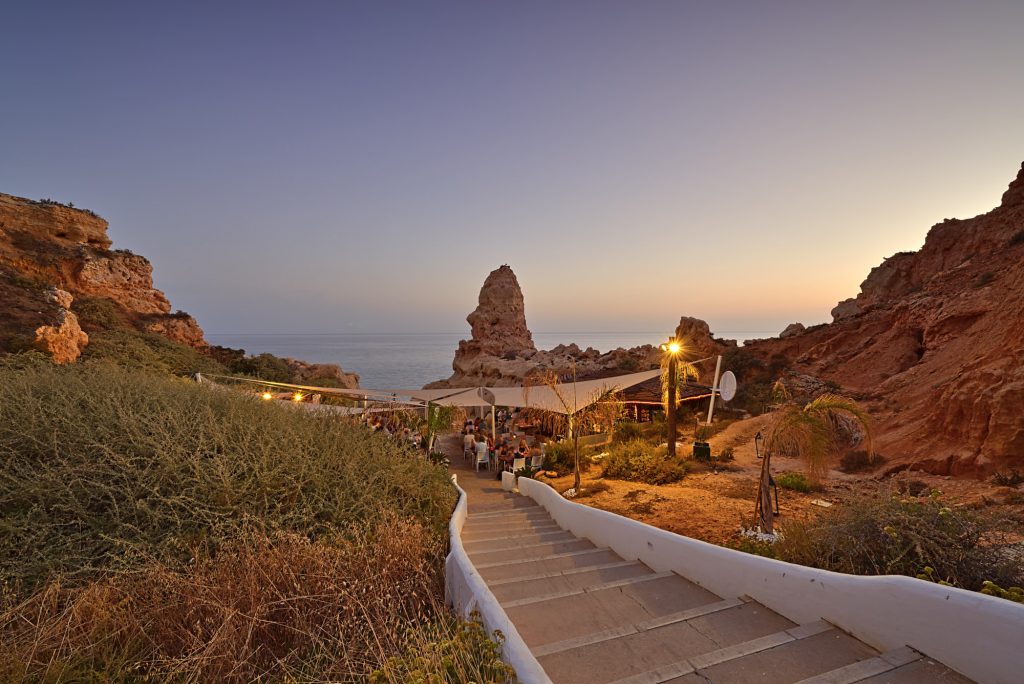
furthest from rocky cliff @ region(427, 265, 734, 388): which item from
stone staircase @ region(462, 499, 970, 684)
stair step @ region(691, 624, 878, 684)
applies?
stair step @ region(691, 624, 878, 684)

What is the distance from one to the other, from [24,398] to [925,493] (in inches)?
501

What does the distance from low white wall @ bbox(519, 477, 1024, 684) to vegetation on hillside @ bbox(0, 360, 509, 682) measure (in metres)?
1.87

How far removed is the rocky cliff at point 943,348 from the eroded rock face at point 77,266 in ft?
89.8

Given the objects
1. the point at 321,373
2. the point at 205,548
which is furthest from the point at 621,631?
the point at 321,373

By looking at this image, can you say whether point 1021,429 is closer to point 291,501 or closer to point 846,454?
point 846,454

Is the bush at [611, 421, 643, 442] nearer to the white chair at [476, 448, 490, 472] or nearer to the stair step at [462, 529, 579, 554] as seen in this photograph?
the white chair at [476, 448, 490, 472]

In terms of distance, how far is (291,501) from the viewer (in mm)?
4367

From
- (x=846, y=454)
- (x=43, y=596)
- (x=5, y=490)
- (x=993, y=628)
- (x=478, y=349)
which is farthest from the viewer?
(x=478, y=349)

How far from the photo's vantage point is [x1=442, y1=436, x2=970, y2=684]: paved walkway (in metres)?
2.04

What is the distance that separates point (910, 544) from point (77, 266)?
30.0 metres

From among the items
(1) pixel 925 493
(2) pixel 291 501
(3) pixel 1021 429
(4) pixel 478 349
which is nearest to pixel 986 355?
(3) pixel 1021 429

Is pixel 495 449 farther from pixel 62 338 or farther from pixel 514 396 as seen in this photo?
pixel 62 338

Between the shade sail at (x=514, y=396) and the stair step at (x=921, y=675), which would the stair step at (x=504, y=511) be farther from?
the stair step at (x=921, y=675)

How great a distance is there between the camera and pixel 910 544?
10.3ft
